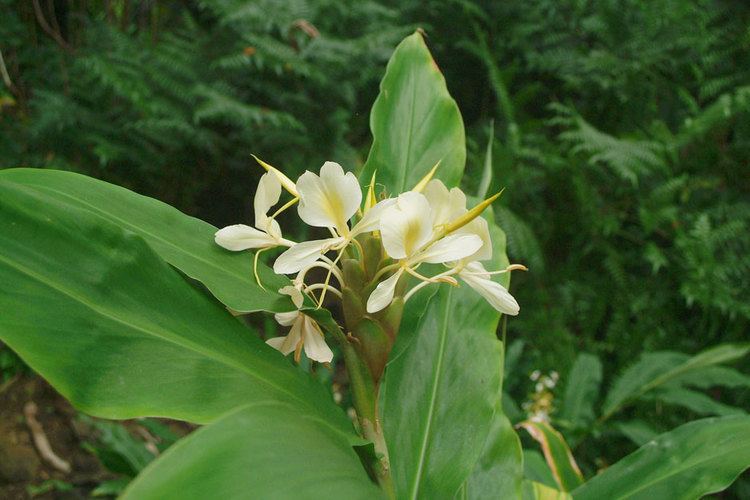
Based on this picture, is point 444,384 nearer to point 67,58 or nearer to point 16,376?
point 16,376

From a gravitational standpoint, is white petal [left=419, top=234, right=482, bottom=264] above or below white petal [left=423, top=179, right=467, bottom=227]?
below

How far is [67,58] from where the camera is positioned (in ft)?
6.64

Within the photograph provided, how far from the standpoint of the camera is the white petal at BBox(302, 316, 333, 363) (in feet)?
1.55

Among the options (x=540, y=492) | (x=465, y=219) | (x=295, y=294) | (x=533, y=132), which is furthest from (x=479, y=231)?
(x=533, y=132)

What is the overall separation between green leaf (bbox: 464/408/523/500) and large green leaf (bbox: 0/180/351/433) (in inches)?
10.6

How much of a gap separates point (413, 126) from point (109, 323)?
1.27 feet

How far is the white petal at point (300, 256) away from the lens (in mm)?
427

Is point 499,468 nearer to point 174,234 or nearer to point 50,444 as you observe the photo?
point 174,234

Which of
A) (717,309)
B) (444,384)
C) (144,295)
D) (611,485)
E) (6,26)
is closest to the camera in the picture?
(144,295)

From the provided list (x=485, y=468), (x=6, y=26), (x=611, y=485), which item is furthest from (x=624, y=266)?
(x=6, y=26)

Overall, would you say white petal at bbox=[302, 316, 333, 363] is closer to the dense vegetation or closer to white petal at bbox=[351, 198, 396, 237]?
white petal at bbox=[351, 198, 396, 237]

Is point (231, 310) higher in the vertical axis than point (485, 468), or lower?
higher

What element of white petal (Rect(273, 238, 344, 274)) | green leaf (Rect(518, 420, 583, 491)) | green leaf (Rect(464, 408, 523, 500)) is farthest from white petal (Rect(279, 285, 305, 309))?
green leaf (Rect(518, 420, 583, 491))

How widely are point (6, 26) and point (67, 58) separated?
0.60 ft
